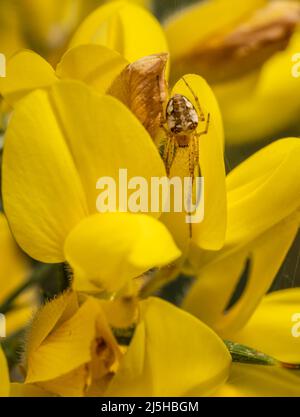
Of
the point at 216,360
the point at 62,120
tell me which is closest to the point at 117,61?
the point at 62,120

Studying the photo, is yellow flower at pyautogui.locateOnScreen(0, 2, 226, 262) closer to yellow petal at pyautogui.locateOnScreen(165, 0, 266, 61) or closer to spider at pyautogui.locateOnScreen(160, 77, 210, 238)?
spider at pyautogui.locateOnScreen(160, 77, 210, 238)

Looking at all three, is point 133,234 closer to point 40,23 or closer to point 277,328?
point 277,328

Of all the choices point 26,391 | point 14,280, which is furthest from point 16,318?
point 26,391

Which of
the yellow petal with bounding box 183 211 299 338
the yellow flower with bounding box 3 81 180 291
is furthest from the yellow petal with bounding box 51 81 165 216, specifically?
the yellow petal with bounding box 183 211 299 338

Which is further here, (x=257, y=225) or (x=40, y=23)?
(x=40, y=23)

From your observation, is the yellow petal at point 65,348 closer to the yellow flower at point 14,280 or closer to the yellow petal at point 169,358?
the yellow petal at point 169,358

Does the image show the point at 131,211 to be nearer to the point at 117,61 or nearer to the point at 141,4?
the point at 117,61
